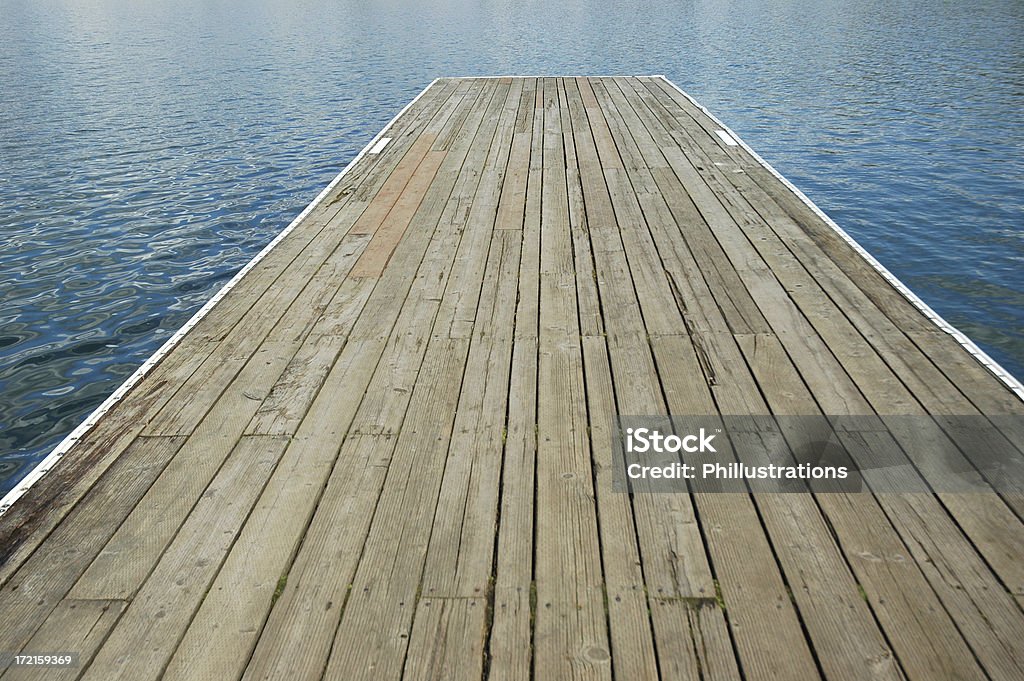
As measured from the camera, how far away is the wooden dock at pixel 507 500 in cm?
217

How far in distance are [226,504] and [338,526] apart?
0.46 meters

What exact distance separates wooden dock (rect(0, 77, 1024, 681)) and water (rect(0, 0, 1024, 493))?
5.86 feet

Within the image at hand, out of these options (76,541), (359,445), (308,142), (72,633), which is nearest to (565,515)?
(359,445)

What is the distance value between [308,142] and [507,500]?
10.6m

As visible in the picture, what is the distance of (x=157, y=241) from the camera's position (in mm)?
7645

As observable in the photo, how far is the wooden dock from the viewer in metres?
2.17

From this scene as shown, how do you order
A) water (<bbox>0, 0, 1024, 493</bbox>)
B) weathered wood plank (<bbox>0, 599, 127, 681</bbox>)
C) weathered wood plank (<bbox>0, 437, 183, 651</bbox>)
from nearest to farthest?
weathered wood plank (<bbox>0, 599, 127, 681</bbox>)
weathered wood plank (<bbox>0, 437, 183, 651</bbox>)
water (<bbox>0, 0, 1024, 493</bbox>)

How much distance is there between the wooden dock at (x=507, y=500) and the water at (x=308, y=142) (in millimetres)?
1786

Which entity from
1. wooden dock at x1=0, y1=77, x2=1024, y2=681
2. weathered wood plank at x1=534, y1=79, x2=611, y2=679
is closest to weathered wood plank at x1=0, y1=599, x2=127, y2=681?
wooden dock at x1=0, y1=77, x2=1024, y2=681

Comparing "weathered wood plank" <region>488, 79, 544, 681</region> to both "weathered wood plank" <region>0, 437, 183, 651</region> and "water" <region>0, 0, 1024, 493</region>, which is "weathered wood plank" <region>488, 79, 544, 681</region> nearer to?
"weathered wood plank" <region>0, 437, 183, 651</region>

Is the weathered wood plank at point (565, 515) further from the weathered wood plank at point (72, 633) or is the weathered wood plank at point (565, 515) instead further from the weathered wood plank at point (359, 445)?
the weathered wood plank at point (72, 633)

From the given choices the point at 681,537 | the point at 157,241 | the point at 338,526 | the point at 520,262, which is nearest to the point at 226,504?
the point at 338,526

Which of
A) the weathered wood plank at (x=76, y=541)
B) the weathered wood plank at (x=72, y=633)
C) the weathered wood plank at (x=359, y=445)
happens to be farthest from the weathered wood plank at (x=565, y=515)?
the weathered wood plank at (x=76, y=541)

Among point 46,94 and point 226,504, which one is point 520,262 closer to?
point 226,504
